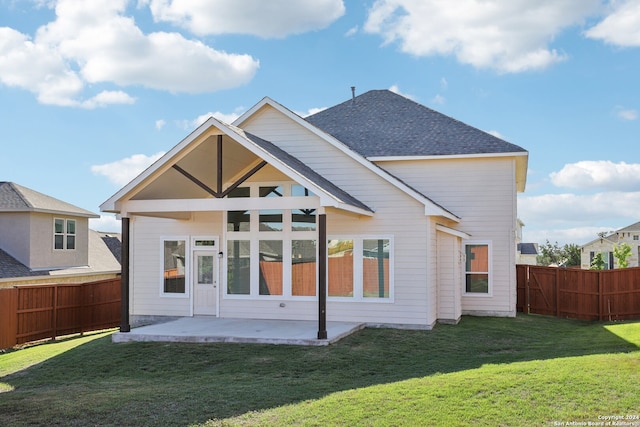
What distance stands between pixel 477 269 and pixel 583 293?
4.20 metres

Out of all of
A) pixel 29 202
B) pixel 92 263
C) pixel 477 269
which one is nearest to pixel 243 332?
pixel 477 269

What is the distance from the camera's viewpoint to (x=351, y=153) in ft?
53.0

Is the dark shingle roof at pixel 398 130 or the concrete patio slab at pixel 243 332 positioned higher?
the dark shingle roof at pixel 398 130

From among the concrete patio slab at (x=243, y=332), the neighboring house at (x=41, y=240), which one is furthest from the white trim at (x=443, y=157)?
the neighboring house at (x=41, y=240)

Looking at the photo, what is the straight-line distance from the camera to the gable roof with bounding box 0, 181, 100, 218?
25.4 metres

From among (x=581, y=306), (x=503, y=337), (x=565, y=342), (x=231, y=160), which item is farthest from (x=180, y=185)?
(x=581, y=306)

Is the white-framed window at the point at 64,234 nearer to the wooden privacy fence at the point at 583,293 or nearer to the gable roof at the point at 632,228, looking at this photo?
the wooden privacy fence at the point at 583,293

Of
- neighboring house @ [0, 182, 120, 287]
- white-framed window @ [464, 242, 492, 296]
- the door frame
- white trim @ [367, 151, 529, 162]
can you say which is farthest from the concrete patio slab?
neighboring house @ [0, 182, 120, 287]

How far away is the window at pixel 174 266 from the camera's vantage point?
17.2m

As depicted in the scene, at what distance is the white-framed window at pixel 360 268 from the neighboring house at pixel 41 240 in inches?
570

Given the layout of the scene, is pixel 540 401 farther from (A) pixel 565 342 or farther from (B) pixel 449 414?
(A) pixel 565 342

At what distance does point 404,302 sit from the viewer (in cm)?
1534

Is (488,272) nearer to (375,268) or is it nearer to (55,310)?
(375,268)

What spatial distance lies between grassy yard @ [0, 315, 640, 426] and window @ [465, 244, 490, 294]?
3.63 metres
